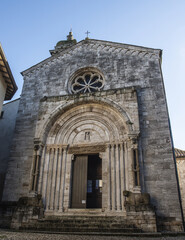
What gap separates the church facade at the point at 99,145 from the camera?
356 inches

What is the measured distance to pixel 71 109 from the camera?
38.8 ft

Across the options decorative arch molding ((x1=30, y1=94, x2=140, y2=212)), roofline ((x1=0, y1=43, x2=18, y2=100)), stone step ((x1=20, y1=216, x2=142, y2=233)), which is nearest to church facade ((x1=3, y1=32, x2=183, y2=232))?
decorative arch molding ((x1=30, y1=94, x2=140, y2=212))

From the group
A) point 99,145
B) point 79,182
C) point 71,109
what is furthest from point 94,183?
point 71,109

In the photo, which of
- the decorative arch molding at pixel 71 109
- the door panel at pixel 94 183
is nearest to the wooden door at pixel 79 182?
the door panel at pixel 94 183

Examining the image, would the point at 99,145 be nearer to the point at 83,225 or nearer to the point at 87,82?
the point at 83,225

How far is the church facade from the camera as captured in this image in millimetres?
9047

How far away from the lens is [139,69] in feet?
39.6

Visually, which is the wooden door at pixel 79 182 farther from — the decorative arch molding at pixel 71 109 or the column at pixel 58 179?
the decorative arch molding at pixel 71 109

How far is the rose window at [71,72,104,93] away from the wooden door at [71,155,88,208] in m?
3.98

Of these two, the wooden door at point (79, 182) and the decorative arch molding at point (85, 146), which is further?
the wooden door at point (79, 182)

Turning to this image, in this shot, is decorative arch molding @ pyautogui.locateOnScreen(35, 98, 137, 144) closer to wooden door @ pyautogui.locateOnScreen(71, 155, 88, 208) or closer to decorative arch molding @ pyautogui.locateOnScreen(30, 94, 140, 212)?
decorative arch molding @ pyautogui.locateOnScreen(30, 94, 140, 212)

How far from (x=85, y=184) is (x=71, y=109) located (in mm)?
3910

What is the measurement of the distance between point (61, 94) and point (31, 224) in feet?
22.1

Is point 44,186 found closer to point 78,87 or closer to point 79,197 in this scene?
point 79,197
